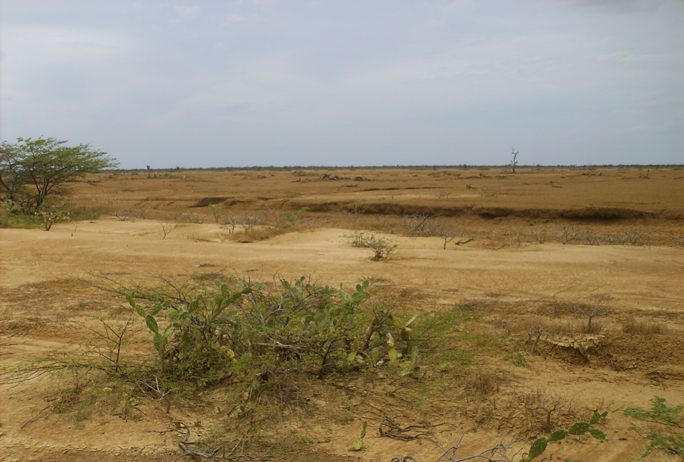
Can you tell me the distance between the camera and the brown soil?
104 inches

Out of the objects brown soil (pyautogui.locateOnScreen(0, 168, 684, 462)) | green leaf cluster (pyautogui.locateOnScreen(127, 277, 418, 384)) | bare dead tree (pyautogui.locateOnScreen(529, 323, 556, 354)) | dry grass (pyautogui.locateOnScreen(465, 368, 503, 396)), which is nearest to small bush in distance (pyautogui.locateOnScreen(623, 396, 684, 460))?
brown soil (pyautogui.locateOnScreen(0, 168, 684, 462))

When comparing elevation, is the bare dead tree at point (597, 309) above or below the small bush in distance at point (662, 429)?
above

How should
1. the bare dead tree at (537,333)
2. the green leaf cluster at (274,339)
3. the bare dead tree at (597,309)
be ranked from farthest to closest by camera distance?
the bare dead tree at (597,309)
the bare dead tree at (537,333)
the green leaf cluster at (274,339)

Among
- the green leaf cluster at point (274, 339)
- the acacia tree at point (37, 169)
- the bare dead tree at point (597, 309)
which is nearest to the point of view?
the green leaf cluster at point (274, 339)

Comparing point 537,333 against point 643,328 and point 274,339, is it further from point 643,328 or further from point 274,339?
point 274,339

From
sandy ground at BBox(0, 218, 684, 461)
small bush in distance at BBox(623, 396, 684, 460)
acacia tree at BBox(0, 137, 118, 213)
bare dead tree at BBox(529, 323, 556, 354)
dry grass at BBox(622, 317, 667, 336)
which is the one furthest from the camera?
acacia tree at BBox(0, 137, 118, 213)

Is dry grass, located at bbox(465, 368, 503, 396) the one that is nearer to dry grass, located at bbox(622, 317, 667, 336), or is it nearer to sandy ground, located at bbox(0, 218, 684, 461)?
sandy ground, located at bbox(0, 218, 684, 461)

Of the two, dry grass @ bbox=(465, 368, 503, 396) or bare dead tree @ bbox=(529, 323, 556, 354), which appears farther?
bare dead tree @ bbox=(529, 323, 556, 354)

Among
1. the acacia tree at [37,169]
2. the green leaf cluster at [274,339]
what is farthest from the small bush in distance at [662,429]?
the acacia tree at [37,169]

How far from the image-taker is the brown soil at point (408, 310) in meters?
2.64

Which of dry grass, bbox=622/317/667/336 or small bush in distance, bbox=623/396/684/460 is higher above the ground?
dry grass, bbox=622/317/667/336

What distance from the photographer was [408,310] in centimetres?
477

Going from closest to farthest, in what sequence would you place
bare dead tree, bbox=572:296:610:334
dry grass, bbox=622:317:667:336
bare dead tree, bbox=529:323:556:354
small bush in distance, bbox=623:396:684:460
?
small bush in distance, bbox=623:396:684:460 → bare dead tree, bbox=529:323:556:354 → dry grass, bbox=622:317:667:336 → bare dead tree, bbox=572:296:610:334

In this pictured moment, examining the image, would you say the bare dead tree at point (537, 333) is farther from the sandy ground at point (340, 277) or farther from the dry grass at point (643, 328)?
the dry grass at point (643, 328)
